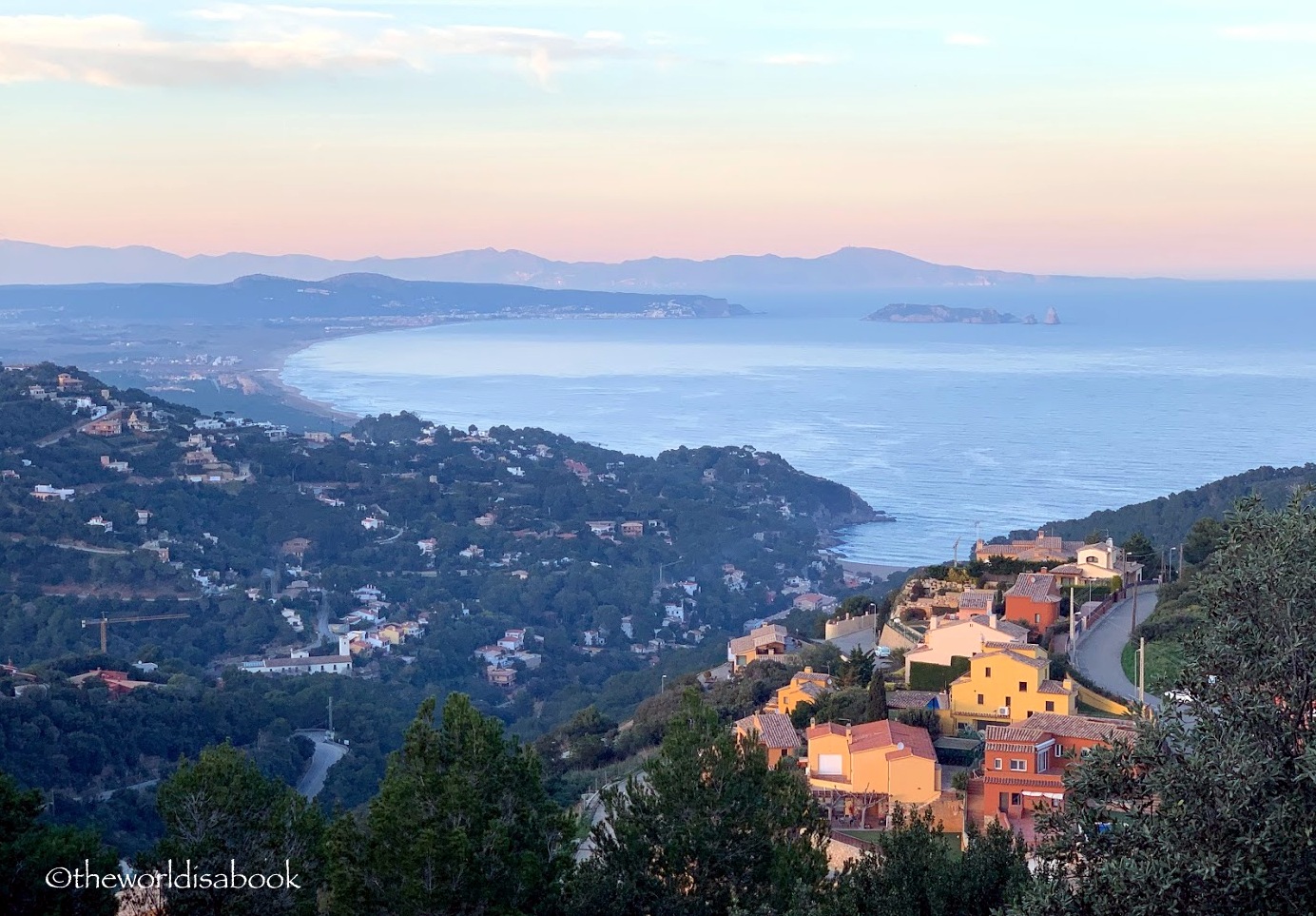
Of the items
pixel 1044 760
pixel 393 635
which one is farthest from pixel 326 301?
pixel 1044 760

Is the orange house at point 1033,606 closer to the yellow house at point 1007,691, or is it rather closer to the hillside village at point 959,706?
the hillside village at point 959,706

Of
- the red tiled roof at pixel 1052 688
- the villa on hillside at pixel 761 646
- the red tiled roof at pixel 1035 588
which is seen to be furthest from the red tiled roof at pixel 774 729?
the villa on hillside at pixel 761 646

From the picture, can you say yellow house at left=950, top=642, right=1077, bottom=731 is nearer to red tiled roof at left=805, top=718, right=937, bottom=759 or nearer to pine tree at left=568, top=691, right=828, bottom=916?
red tiled roof at left=805, top=718, right=937, bottom=759

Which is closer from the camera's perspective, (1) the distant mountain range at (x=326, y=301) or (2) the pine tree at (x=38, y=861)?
(2) the pine tree at (x=38, y=861)

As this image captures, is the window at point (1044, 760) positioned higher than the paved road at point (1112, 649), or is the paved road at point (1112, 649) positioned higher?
the window at point (1044, 760)

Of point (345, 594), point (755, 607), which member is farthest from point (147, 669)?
point (755, 607)

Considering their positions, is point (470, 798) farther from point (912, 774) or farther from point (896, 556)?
point (896, 556)

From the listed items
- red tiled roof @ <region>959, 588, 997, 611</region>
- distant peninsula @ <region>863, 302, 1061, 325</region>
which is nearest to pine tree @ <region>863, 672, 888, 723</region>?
red tiled roof @ <region>959, 588, 997, 611</region>
